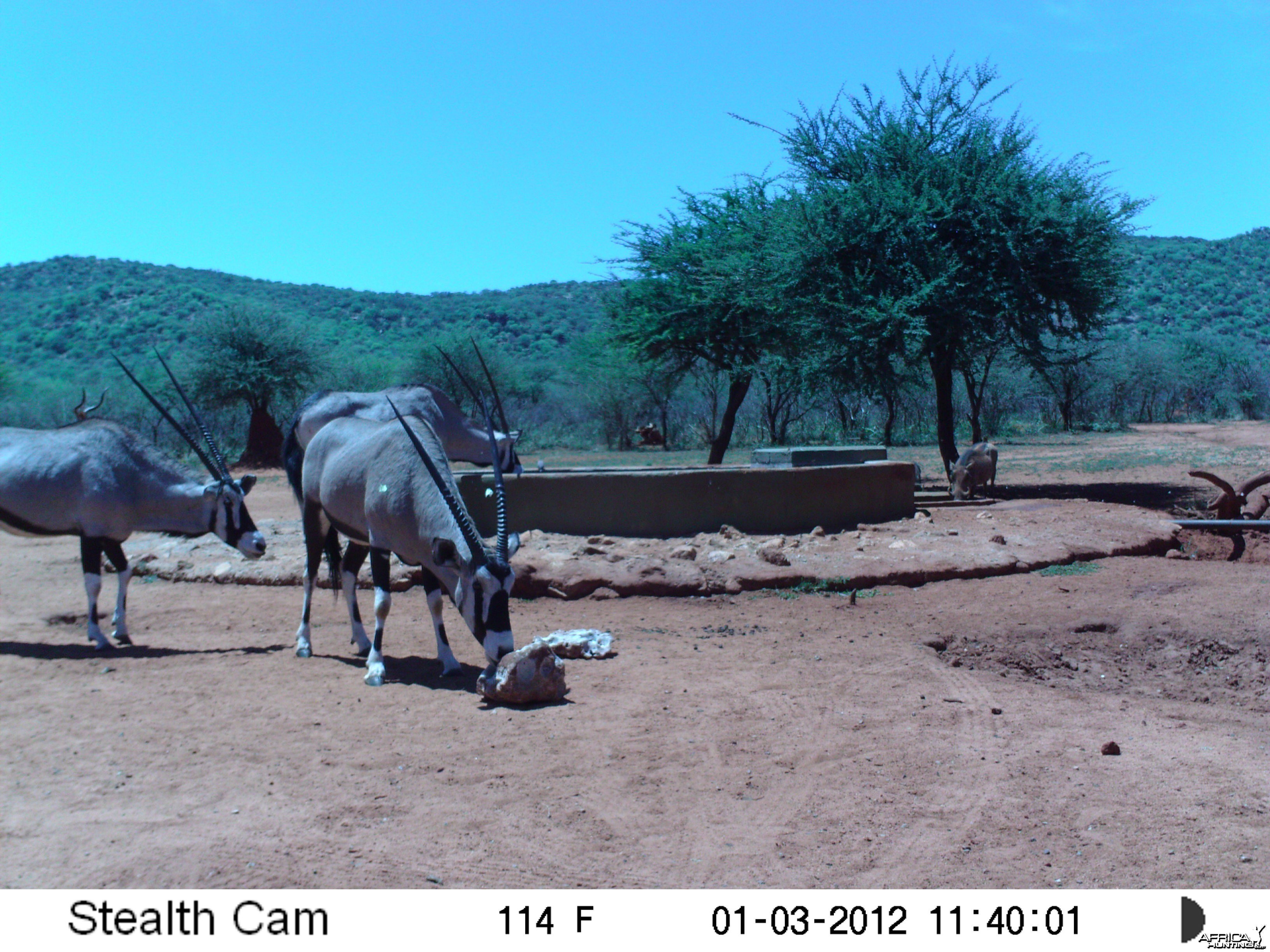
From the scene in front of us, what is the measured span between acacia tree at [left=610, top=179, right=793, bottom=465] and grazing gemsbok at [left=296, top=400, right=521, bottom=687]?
12.3 m

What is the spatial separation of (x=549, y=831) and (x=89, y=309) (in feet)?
190

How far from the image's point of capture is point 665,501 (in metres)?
11.1

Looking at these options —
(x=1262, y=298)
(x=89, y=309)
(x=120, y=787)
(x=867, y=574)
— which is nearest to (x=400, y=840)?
(x=120, y=787)

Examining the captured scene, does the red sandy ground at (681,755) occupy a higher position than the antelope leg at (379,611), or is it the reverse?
the antelope leg at (379,611)

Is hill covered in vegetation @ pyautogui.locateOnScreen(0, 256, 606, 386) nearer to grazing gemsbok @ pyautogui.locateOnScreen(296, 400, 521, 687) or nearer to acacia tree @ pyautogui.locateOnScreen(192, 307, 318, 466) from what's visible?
acacia tree @ pyautogui.locateOnScreen(192, 307, 318, 466)

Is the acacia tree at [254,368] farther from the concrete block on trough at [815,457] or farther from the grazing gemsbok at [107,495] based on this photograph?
the grazing gemsbok at [107,495]

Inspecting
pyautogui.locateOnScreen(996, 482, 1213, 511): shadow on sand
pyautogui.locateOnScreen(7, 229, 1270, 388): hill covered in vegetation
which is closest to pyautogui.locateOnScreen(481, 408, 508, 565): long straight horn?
pyautogui.locateOnScreen(996, 482, 1213, 511): shadow on sand

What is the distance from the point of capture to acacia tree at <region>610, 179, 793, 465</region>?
19.5 m

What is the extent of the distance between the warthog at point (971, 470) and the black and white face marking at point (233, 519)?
35.5ft

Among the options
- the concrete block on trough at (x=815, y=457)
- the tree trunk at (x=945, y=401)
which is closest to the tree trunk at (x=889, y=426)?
the tree trunk at (x=945, y=401)

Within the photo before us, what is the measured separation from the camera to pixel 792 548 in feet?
33.9

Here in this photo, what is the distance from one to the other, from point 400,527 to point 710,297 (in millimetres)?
14446

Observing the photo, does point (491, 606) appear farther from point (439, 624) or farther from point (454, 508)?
point (439, 624)

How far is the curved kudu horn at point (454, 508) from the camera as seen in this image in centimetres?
584
